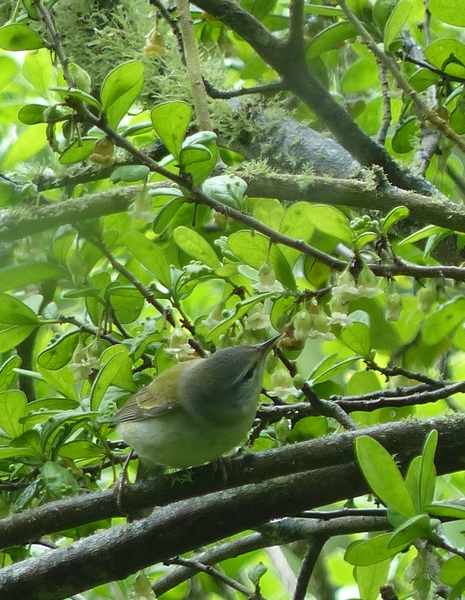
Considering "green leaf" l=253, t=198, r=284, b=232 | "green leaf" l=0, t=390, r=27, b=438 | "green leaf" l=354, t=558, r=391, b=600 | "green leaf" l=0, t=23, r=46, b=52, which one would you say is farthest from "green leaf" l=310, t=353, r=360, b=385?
"green leaf" l=0, t=23, r=46, b=52

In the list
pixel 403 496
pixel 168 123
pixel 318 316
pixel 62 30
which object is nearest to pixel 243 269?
pixel 318 316

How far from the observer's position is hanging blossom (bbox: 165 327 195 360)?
1.66m

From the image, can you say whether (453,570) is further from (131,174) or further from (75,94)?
(75,94)

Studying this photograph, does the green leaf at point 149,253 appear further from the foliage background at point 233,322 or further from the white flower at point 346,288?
the white flower at point 346,288

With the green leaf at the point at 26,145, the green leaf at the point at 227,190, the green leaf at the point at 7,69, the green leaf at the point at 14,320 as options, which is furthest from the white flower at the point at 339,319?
the green leaf at the point at 7,69

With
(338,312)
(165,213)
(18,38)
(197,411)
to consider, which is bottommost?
(197,411)

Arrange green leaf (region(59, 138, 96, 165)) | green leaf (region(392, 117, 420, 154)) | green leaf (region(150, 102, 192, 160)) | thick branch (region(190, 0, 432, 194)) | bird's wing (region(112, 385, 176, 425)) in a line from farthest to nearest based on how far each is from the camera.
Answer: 1. green leaf (region(392, 117, 420, 154))
2. thick branch (region(190, 0, 432, 194))
3. bird's wing (region(112, 385, 176, 425))
4. green leaf (region(59, 138, 96, 165))
5. green leaf (region(150, 102, 192, 160))

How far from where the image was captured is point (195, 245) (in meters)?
1.77

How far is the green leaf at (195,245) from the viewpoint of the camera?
68.6 inches

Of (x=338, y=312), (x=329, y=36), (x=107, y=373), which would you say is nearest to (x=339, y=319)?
(x=338, y=312)

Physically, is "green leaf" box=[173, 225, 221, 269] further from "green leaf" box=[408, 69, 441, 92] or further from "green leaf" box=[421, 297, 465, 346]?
"green leaf" box=[408, 69, 441, 92]

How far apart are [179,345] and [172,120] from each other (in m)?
0.50

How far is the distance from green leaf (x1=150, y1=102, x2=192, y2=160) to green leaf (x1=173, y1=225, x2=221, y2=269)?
0.32 meters

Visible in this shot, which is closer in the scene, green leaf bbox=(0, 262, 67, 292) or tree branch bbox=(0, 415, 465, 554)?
tree branch bbox=(0, 415, 465, 554)
